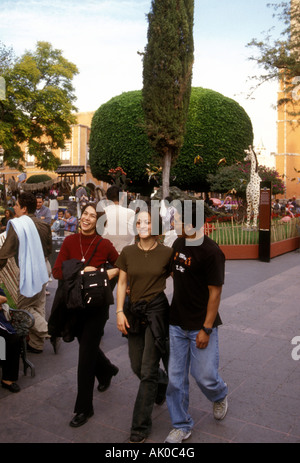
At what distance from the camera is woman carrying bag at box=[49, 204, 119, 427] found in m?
3.50

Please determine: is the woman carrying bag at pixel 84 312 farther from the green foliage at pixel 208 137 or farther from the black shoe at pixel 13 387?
the green foliage at pixel 208 137

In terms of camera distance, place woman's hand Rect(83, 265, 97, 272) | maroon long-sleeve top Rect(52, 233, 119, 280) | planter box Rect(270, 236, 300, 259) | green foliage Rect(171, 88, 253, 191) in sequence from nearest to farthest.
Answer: woman's hand Rect(83, 265, 97, 272) → maroon long-sleeve top Rect(52, 233, 119, 280) → planter box Rect(270, 236, 300, 259) → green foliage Rect(171, 88, 253, 191)

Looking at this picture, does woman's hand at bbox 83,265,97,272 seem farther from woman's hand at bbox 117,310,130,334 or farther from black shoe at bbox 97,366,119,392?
black shoe at bbox 97,366,119,392

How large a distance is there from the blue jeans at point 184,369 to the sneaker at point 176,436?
29mm

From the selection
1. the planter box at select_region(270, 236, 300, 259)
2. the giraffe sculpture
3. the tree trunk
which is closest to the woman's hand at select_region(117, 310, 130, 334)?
the planter box at select_region(270, 236, 300, 259)

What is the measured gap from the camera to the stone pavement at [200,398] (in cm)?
334

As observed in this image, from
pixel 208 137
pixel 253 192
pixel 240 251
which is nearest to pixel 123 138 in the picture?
pixel 208 137

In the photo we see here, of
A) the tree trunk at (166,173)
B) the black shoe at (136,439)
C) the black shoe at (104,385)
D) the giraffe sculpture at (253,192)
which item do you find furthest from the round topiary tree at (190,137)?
the black shoe at (136,439)

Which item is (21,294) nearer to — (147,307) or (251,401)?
(147,307)

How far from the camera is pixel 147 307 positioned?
3.33 meters
